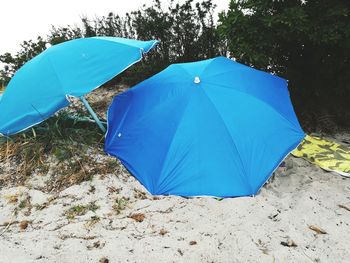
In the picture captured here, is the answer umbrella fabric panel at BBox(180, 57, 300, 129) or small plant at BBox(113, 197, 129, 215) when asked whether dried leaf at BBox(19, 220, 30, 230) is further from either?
umbrella fabric panel at BBox(180, 57, 300, 129)

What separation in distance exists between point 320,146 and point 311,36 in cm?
122

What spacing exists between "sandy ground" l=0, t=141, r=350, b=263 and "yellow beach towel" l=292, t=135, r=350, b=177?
0.12 metres

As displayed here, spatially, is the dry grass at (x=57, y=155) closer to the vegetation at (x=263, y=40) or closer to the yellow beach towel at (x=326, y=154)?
the vegetation at (x=263, y=40)

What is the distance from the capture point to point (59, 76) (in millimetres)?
2734

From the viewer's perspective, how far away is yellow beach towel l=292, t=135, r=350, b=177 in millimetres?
3328

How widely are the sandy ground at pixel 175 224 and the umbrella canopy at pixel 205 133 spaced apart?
20.0 inches

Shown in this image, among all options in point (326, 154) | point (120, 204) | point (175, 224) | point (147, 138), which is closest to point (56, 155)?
point (120, 204)

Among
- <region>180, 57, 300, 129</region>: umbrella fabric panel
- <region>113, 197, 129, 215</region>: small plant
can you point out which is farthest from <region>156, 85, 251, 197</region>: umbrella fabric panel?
<region>113, 197, 129, 215</region>: small plant

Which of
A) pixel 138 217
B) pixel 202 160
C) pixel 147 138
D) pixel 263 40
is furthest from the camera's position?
pixel 263 40

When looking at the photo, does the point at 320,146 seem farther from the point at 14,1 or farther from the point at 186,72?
the point at 14,1

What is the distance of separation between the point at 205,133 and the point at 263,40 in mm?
1804

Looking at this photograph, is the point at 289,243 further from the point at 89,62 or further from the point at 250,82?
the point at 89,62

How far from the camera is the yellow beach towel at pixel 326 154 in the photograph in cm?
333

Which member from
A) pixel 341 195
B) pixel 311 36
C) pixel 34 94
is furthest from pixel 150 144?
pixel 311 36
